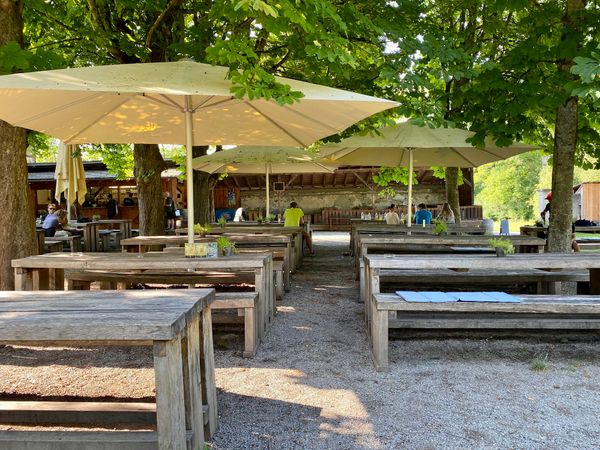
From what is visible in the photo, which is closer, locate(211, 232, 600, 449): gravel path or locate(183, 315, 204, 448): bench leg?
locate(183, 315, 204, 448): bench leg

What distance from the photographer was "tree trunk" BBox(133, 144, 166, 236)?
353 inches

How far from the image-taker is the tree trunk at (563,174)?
6750mm

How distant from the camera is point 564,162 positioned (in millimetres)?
6730

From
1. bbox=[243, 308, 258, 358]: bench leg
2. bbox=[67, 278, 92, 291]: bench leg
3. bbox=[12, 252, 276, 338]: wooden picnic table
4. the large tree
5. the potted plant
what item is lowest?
bbox=[243, 308, 258, 358]: bench leg

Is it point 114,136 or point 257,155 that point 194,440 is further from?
point 257,155

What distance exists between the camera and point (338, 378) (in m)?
3.88

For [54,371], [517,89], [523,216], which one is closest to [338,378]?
[54,371]

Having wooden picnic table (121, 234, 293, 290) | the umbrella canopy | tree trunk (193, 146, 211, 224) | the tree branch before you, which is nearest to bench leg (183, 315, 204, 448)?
wooden picnic table (121, 234, 293, 290)

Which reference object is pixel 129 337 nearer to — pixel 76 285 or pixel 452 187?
pixel 76 285

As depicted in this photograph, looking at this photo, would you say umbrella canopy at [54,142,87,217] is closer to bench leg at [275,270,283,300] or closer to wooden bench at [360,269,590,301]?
bench leg at [275,270,283,300]

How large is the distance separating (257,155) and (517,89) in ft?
14.6

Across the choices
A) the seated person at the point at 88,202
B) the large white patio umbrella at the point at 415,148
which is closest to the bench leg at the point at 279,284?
the large white patio umbrella at the point at 415,148

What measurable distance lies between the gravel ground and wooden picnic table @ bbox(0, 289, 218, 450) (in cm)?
59

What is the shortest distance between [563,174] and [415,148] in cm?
226
